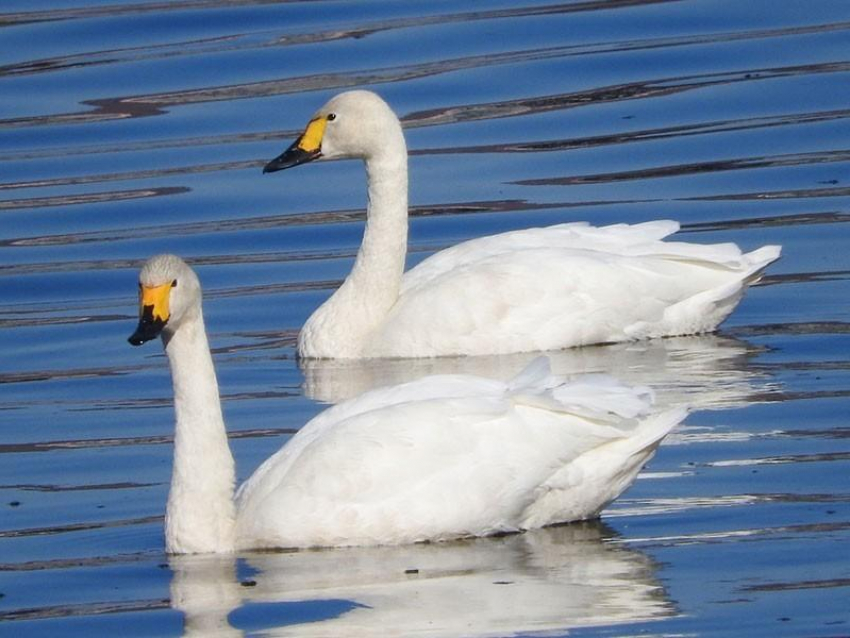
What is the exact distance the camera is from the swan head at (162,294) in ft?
29.5

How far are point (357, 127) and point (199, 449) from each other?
180 inches

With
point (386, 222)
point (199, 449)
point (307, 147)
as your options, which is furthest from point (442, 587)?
point (307, 147)

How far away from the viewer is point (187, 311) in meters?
9.14

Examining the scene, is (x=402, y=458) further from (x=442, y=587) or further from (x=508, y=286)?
(x=508, y=286)

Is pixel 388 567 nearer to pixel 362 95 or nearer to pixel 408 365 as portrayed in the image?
pixel 408 365

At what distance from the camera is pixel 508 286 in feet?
42.1

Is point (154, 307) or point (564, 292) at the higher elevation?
point (154, 307)

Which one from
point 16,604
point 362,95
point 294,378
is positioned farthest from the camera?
point 362,95

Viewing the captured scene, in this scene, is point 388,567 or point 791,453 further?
Result: point 791,453

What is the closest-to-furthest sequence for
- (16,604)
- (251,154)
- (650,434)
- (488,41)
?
(16,604)
(650,434)
(251,154)
(488,41)

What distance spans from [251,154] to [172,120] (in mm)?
1648

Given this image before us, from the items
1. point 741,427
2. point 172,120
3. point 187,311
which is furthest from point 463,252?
point 172,120

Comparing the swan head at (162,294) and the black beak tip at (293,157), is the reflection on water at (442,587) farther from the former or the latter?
the black beak tip at (293,157)

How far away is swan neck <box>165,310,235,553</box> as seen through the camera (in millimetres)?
9070
